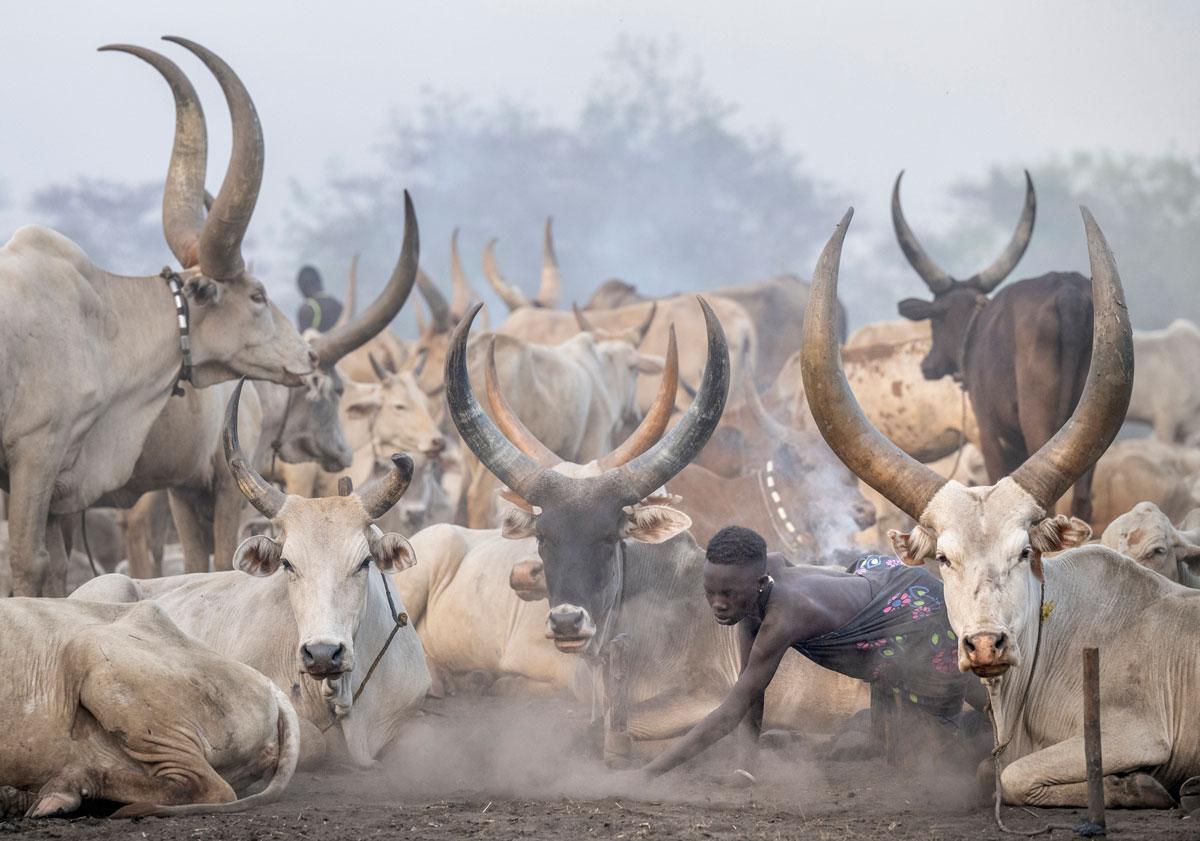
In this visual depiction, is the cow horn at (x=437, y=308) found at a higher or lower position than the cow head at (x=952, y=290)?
higher

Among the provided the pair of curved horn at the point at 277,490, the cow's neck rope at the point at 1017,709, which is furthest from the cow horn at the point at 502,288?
the cow's neck rope at the point at 1017,709

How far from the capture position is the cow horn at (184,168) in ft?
28.3

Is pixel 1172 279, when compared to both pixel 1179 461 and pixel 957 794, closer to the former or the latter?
pixel 1179 461

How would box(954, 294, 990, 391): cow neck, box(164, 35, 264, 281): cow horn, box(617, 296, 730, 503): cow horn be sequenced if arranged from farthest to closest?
box(954, 294, 990, 391): cow neck, box(164, 35, 264, 281): cow horn, box(617, 296, 730, 503): cow horn

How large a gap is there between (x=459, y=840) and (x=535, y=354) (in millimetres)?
7886

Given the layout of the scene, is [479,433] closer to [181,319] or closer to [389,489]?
[389,489]

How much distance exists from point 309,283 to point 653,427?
37.8 ft

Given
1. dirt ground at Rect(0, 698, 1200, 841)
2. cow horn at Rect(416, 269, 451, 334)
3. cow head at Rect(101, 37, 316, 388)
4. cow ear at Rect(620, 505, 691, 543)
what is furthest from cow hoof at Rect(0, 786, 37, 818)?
cow horn at Rect(416, 269, 451, 334)

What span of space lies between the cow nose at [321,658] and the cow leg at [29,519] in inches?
84.7

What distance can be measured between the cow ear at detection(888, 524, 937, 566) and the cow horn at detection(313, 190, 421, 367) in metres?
4.01

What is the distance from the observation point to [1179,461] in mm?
11945

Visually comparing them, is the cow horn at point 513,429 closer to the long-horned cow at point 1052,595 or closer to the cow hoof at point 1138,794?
the long-horned cow at point 1052,595

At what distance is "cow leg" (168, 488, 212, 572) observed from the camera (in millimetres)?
9539

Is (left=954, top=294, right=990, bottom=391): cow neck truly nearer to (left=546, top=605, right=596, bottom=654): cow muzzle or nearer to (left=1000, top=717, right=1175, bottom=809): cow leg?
(left=546, top=605, right=596, bottom=654): cow muzzle
